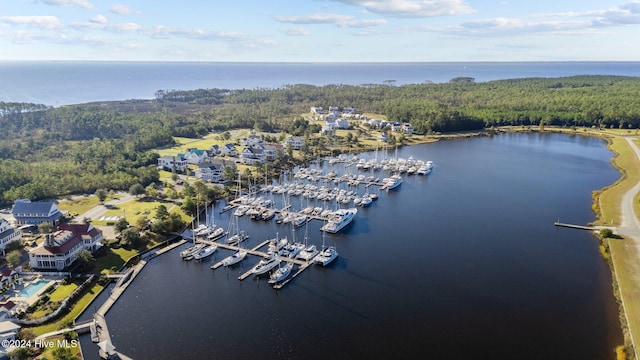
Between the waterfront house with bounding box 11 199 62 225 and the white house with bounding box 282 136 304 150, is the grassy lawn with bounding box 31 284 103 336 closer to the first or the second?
the waterfront house with bounding box 11 199 62 225

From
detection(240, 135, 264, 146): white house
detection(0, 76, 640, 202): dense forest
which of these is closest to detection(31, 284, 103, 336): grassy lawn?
detection(0, 76, 640, 202): dense forest

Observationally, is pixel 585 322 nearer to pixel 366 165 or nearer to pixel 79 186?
pixel 366 165

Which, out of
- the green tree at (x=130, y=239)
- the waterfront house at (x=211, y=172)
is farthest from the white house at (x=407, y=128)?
the green tree at (x=130, y=239)

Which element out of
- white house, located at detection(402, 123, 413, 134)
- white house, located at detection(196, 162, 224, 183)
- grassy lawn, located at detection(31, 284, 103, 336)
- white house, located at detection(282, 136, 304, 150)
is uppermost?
white house, located at detection(402, 123, 413, 134)

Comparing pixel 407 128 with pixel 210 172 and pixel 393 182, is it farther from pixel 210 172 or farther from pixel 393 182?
pixel 210 172

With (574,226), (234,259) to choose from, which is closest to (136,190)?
(234,259)

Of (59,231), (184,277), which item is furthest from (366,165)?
(59,231)

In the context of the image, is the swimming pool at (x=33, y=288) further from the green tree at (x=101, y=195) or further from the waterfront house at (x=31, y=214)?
the green tree at (x=101, y=195)
